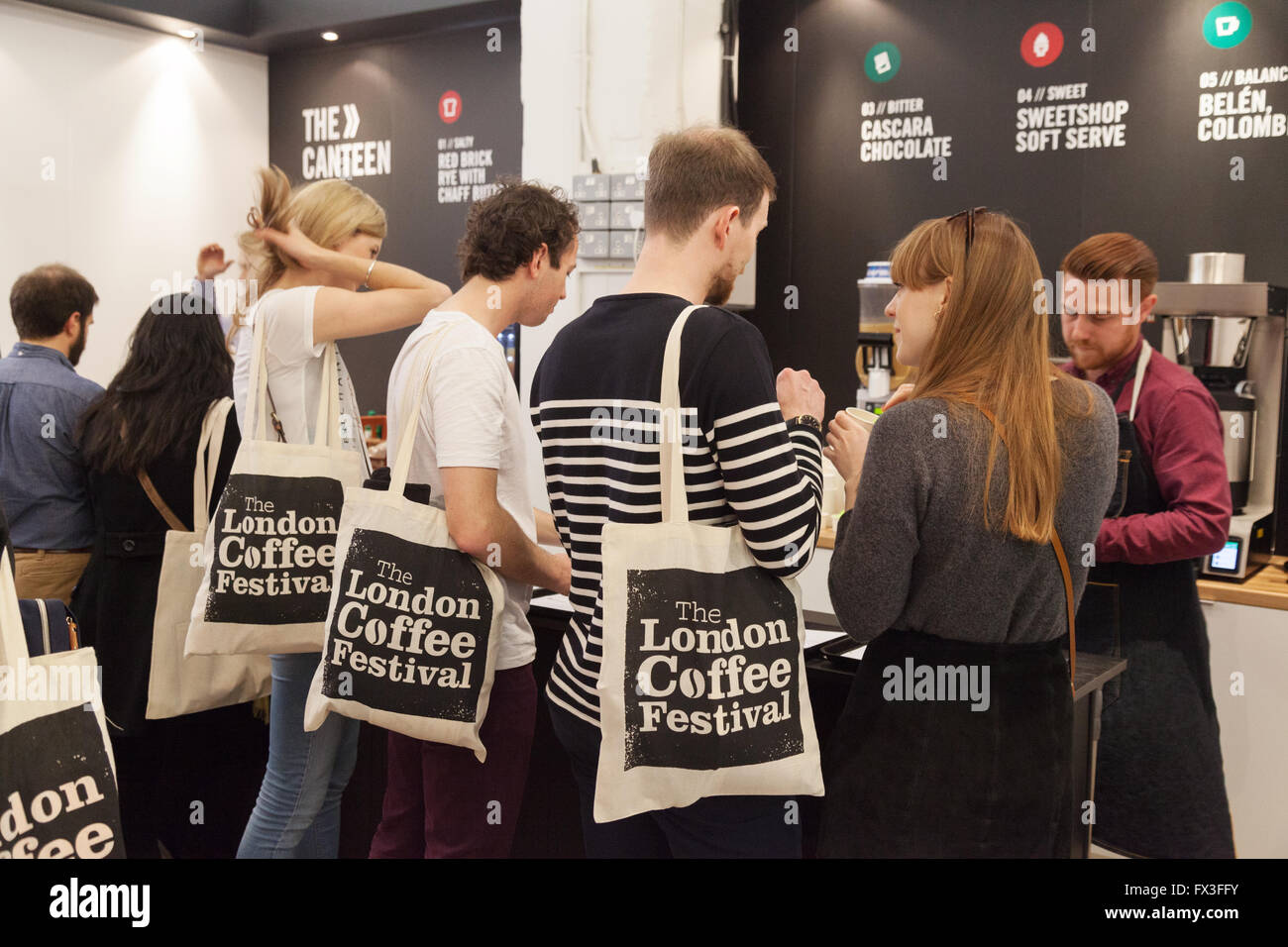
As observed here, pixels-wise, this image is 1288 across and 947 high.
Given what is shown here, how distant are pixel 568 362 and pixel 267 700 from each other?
1.51m

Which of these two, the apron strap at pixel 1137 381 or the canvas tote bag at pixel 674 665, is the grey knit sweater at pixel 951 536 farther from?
the apron strap at pixel 1137 381

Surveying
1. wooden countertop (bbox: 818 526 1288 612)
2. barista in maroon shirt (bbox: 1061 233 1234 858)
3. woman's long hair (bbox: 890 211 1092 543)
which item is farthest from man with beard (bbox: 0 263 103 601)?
barista in maroon shirt (bbox: 1061 233 1234 858)

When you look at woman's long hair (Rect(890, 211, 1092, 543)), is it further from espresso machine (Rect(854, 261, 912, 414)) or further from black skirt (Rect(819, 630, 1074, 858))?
espresso machine (Rect(854, 261, 912, 414))

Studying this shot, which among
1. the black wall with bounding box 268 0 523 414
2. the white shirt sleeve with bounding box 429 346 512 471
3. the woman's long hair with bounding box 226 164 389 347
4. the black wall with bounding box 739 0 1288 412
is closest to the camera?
the white shirt sleeve with bounding box 429 346 512 471

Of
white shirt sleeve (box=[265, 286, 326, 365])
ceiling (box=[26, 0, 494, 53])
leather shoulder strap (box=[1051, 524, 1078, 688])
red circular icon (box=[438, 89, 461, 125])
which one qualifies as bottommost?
leather shoulder strap (box=[1051, 524, 1078, 688])

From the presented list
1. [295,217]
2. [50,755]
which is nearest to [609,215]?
[295,217]

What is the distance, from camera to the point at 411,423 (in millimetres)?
1741

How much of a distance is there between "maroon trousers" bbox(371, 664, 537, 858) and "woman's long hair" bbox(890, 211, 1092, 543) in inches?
33.0

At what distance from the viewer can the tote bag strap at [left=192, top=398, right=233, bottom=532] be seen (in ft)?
7.72

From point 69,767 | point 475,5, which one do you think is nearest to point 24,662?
point 69,767

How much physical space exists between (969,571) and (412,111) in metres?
5.31

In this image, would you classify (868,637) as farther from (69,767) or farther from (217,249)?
(217,249)

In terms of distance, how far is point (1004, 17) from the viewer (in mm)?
4207

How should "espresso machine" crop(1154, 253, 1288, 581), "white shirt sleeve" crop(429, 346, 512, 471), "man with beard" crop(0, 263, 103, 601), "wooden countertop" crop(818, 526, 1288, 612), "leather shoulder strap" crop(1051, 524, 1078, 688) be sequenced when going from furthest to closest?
"espresso machine" crop(1154, 253, 1288, 581), "wooden countertop" crop(818, 526, 1288, 612), "man with beard" crop(0, 263, 103, 601), "white shirt sleeve" crop(429, 346, 512, 471), "leather shoulder strap" crop(1051, 524, 1078, 688)
